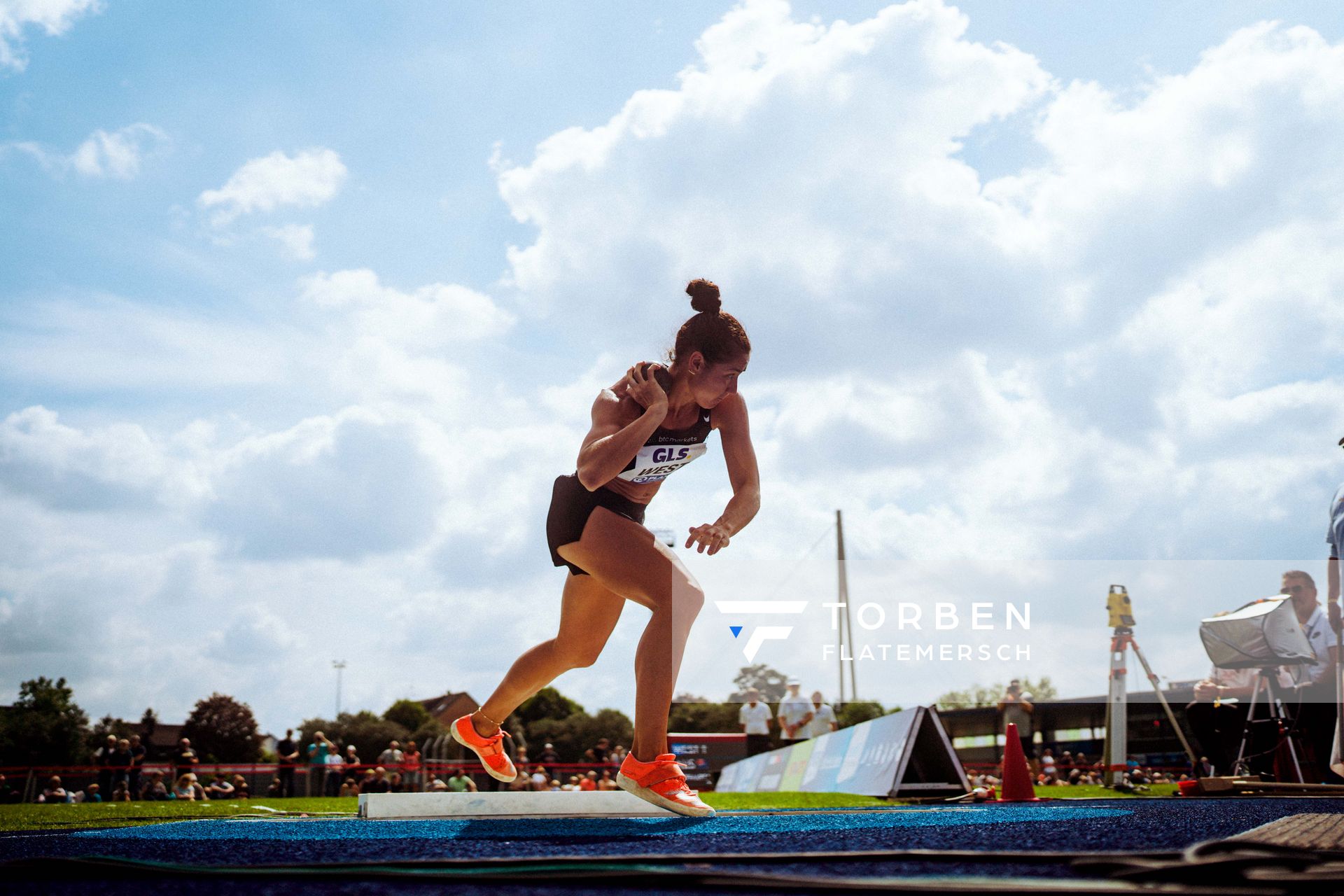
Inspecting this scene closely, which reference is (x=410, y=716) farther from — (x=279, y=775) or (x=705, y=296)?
(x=705, y=296)

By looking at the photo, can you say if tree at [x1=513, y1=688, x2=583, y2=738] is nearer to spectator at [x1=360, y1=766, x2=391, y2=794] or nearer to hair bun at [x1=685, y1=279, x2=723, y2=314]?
spectator at [x1=360, y1=766, x2=391, y2=794]

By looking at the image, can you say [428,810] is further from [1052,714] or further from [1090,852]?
[1052,714]

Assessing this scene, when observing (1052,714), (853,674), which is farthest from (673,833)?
(853,674)

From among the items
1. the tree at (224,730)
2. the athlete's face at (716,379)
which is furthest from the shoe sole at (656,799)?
the tree at (224,730)

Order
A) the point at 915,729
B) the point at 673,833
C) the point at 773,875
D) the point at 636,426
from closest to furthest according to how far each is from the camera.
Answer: the point at 773,875, the point at 673,833, the point at 636,426, the point at 915,729

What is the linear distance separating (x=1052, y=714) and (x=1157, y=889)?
30114 millimetres

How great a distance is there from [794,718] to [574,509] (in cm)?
1074

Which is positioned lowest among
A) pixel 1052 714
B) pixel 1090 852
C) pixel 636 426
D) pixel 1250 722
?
pixel 1052 714

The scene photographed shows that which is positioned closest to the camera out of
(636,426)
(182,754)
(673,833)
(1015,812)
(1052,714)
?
(673,833)

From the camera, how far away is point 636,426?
327 cm

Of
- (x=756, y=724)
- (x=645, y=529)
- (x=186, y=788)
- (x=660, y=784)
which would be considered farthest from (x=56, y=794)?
(x=660, y=784)

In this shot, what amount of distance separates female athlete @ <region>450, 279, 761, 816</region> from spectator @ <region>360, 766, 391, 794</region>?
41.1 feet

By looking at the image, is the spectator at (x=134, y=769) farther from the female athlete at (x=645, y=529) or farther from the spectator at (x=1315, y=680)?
the spectator at (x=1315, y=680)

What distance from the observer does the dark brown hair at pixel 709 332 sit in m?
3.60
